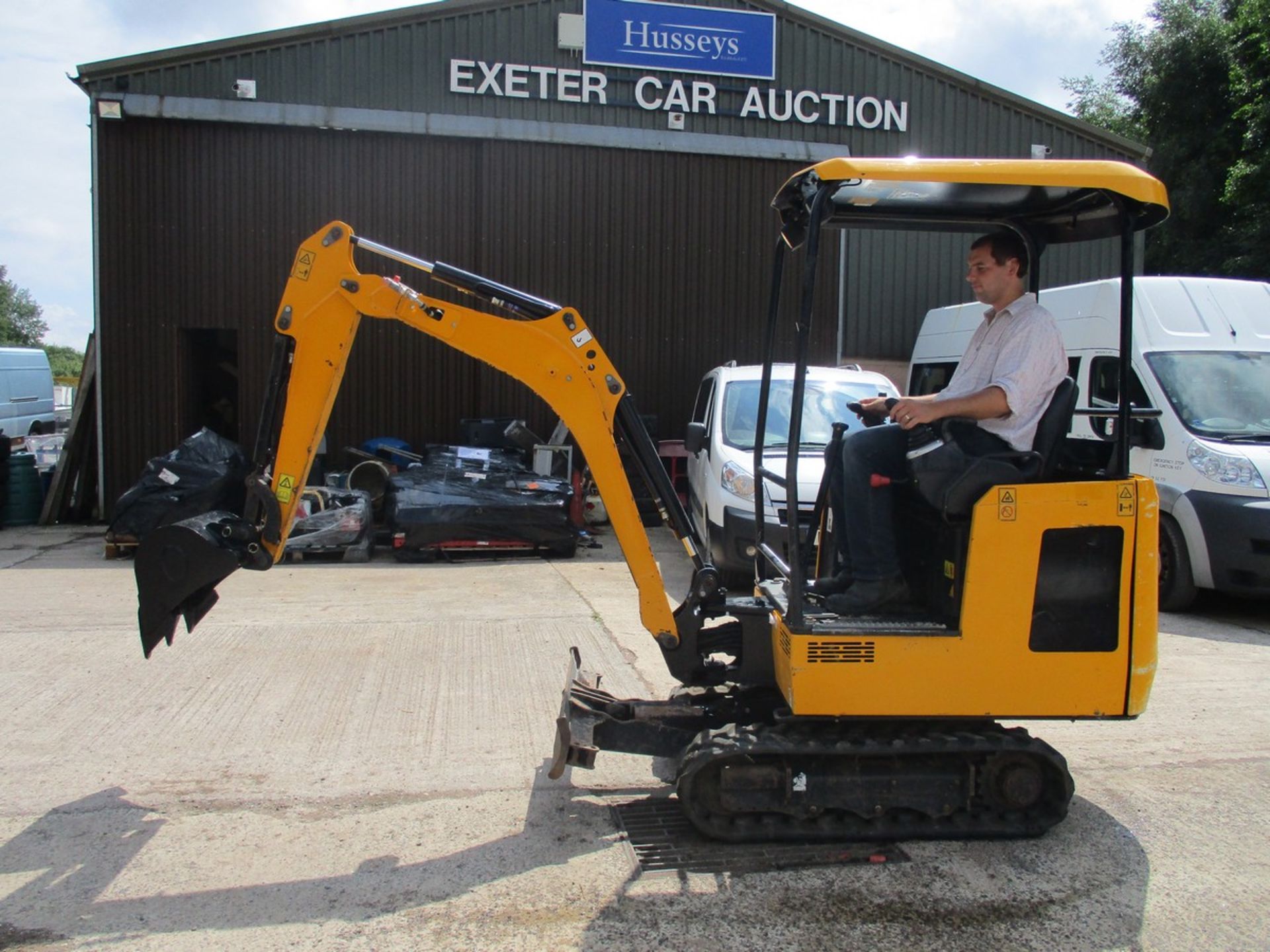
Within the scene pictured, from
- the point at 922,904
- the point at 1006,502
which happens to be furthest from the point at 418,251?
the point at 922,904

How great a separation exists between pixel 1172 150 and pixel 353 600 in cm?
2428

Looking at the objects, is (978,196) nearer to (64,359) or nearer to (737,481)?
(737,481)

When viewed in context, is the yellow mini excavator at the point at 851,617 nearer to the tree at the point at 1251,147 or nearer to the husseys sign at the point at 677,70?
the husseys sign at the point at 677,70

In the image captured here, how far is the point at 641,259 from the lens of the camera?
1372 cm

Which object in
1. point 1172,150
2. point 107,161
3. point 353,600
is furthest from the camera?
point 1172,150

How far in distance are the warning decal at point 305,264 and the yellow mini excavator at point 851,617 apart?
0.01 m

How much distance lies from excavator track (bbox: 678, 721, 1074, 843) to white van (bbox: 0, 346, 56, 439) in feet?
61.1

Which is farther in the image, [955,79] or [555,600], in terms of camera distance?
[955,79]

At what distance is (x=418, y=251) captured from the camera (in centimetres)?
1319

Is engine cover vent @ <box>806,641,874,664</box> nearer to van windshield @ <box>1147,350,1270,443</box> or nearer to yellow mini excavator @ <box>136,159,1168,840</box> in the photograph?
yellow mini excavator @ <box>136,159,1168,840</box>

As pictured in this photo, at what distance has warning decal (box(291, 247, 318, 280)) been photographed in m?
4.36

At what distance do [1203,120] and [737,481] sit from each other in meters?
22.5

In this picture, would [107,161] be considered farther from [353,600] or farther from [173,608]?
[173,608]

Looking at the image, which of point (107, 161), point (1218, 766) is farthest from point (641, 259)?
point (1218, 766)
